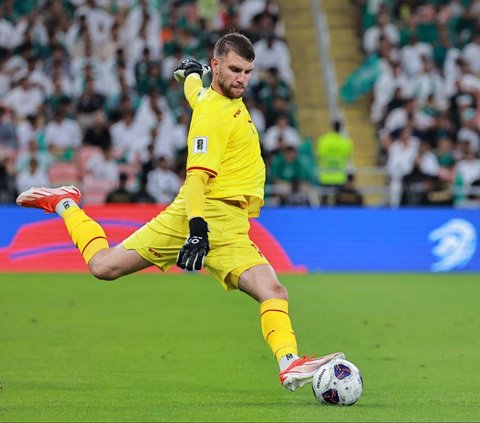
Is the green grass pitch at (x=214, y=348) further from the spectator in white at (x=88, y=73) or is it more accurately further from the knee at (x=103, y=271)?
the spectator in white at (x=88, y=73)

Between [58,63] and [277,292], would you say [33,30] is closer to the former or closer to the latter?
[58,63]

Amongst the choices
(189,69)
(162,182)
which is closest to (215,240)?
(189,69)

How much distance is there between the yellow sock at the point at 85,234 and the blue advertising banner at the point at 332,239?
10.3 metres

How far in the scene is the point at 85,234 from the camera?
30.9 feet

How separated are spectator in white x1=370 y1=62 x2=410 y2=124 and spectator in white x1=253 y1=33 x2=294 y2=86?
190cm

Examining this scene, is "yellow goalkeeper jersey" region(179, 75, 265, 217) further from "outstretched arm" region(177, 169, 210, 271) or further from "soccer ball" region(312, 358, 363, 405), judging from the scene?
"soccer ball" region(312, 358, 363, 405)

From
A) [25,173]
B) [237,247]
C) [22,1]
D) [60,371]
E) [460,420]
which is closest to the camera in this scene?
[460,420]

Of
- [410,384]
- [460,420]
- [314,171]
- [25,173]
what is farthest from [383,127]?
[460,420]

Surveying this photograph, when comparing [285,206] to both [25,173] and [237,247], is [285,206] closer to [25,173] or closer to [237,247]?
[25,173]

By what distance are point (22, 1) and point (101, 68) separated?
9.41 feet

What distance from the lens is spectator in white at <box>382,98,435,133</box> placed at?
24009 mm

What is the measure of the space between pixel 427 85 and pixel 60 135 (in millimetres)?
7454

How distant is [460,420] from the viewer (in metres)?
7.43

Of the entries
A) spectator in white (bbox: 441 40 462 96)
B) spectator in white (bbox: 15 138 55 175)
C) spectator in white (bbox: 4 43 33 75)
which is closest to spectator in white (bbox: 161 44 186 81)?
spectator in white (bbox: 4 43 33 75)
